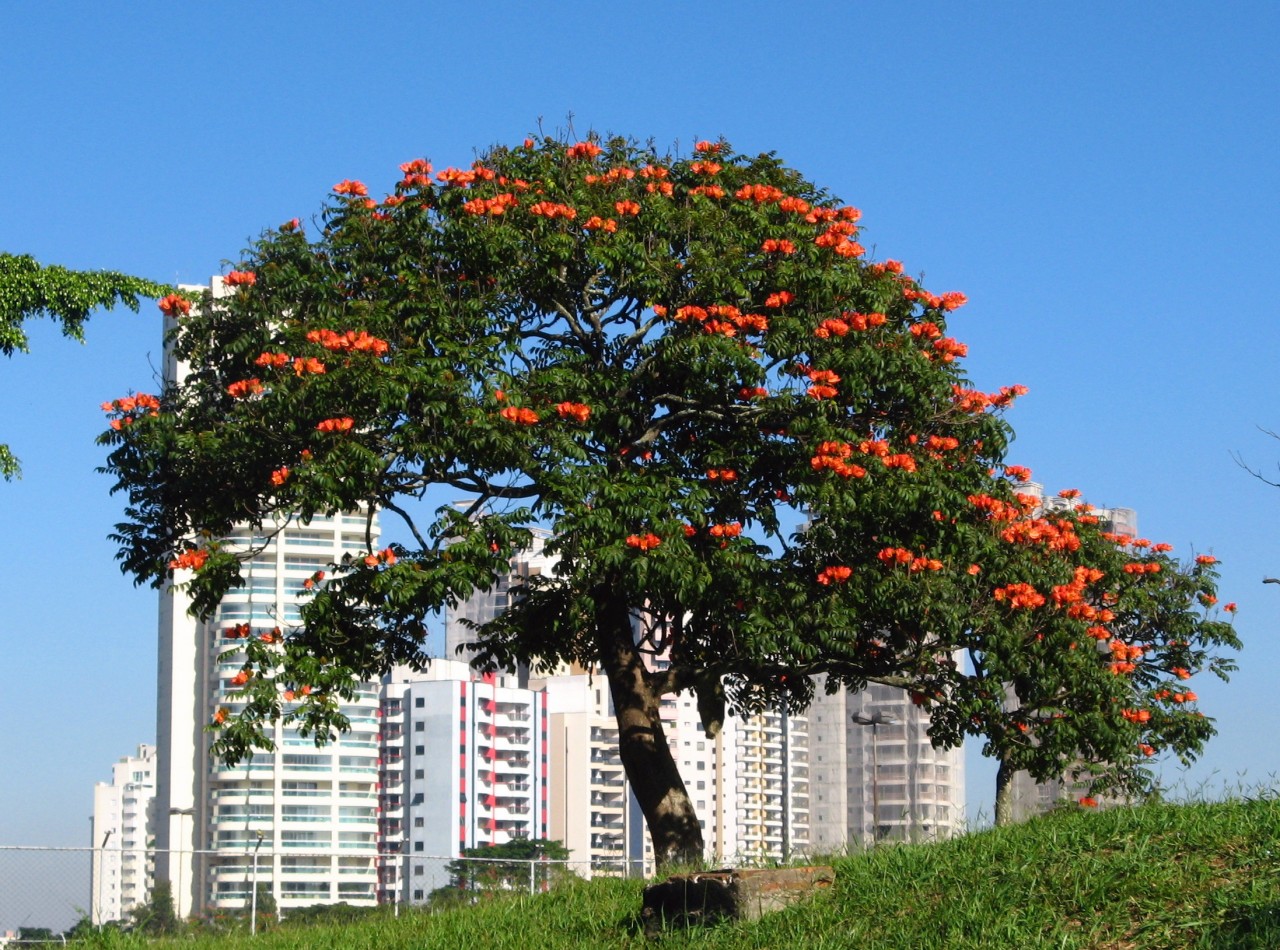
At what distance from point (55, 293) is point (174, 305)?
9.49ft

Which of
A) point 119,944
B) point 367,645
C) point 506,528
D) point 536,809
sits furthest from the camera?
point 536,809

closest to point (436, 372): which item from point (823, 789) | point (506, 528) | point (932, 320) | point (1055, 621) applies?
point (506, 528)

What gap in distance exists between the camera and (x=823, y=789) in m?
172

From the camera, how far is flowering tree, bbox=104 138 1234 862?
56.1 ft

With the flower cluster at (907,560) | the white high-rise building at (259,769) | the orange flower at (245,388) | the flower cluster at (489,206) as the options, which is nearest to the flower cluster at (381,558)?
the orange flower at (245,388)

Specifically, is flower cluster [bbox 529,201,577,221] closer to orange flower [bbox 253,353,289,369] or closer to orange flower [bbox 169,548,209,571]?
orange flower [bbox 253,353,289,369]

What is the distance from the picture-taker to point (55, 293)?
21312mm

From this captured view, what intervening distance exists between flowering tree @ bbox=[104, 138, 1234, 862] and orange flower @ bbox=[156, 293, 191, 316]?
0.22 ft

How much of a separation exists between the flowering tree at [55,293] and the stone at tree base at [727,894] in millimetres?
12338

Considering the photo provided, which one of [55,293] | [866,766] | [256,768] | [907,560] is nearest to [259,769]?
[256,768]

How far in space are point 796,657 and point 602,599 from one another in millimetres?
2479

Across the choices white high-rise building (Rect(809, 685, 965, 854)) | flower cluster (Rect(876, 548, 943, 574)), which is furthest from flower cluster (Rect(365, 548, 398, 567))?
white high-rise building (Rect(809, 685, 965, 854))

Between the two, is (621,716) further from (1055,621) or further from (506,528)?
(1055,621)

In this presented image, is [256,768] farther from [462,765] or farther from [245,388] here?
[245,388]
